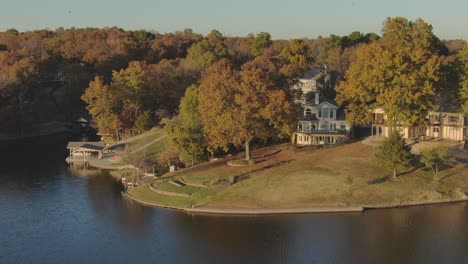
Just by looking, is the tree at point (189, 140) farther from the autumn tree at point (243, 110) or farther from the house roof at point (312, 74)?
the house roof at point (312, 74)

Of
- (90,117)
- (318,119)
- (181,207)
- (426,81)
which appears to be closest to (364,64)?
(426,81)

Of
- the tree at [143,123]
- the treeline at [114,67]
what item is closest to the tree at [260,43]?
the treeline at [114,67]

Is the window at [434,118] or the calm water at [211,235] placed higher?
the window at [434,118]

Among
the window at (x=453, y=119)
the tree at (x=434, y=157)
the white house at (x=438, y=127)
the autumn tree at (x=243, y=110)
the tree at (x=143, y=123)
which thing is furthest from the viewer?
the tree at (x=143, y=123)

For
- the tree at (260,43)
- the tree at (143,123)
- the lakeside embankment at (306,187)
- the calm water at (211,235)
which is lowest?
the calm water at (211,235)

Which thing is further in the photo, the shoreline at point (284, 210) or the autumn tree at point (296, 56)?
the autumn tree at point (296, 56)

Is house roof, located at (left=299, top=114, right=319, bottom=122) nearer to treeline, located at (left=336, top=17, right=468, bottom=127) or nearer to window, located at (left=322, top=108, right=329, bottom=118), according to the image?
window, located at (left=322, top=108, right=329, bottom=118)

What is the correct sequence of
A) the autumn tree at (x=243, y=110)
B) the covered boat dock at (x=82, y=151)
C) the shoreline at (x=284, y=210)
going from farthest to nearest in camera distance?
1. the covered boat dock at (x=82, y=151)
2. the autumn tree at (x=243, y=110)
3. the shoreline at (x=284, y=210)
